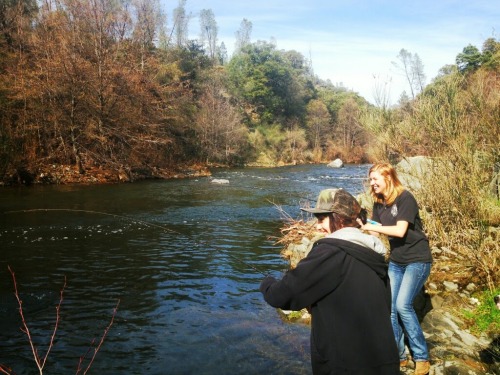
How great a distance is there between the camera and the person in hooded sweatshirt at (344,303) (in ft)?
7.28

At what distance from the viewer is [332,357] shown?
2.24m

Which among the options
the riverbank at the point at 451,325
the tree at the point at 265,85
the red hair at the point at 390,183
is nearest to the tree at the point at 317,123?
the tree at the point at 265,85

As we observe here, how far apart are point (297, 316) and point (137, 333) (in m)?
2.59

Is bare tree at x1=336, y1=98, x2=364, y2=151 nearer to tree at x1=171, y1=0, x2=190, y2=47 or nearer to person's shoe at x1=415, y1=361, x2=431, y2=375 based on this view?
tree at x1=171, y1=0, x2=190, y2=47

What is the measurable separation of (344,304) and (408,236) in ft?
7.18

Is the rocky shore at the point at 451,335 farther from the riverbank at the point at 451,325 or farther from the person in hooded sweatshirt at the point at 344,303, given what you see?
the person in hooded sweatshirt at the point at 344,303

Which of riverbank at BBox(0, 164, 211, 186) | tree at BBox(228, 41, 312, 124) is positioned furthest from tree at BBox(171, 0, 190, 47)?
riverbank at BBox(0, 164, 211, 186)

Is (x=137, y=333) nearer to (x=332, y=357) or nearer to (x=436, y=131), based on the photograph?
(x=332, y=357)

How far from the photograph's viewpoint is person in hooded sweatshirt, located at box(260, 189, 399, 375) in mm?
2219

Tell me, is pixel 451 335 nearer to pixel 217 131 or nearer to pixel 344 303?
pixel 344 303

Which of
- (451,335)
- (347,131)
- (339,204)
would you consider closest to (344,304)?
(339,204)

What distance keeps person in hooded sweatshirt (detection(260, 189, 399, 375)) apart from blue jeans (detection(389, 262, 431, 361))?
1.98 m

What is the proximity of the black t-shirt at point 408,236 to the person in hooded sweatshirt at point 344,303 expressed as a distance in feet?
6.17

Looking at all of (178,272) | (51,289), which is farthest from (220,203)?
(51,289)
